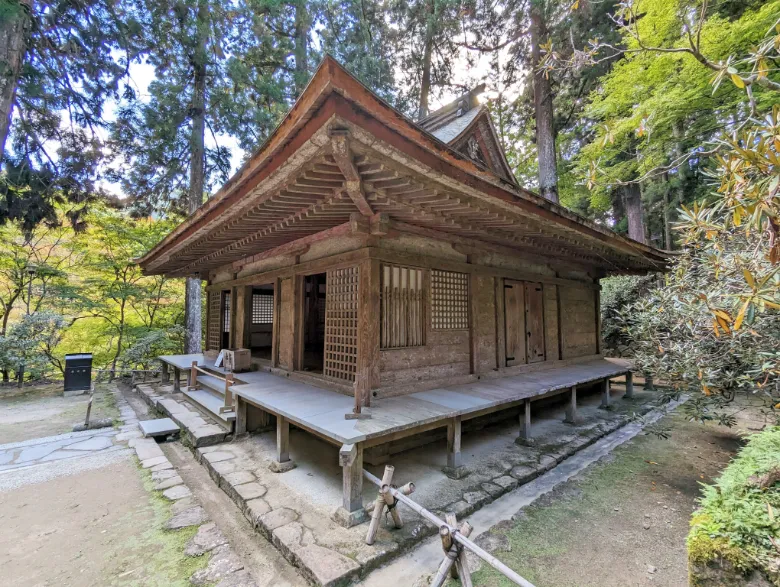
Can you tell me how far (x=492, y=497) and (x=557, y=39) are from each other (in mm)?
13757

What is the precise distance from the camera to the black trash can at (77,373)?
28.3 ft

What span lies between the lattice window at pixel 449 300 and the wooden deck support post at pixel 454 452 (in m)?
1.58

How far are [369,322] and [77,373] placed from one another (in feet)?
30.0

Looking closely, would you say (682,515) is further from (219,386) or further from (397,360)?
(219,386)

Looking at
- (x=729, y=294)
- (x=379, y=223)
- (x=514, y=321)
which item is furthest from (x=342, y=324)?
(x=729, y=294)

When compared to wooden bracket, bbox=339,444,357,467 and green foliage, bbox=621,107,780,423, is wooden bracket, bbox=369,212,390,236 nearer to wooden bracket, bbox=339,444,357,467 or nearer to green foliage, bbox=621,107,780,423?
wooden bracket, bbox=339,444,357,467

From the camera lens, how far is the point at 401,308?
16.0 feet

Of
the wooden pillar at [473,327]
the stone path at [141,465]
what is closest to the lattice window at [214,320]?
the stone path at [141,465]

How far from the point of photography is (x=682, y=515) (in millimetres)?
3445

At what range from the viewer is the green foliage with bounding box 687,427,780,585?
196 centimetres

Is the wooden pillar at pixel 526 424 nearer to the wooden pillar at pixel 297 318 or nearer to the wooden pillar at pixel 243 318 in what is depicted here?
the wooden pillar at pixel 297 318

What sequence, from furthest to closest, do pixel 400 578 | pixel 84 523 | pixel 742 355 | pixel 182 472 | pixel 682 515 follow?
1. pixel 182 472
2. pixel 742 355
3. pixel 682 515
4. pixel 84 523
5. pixel 400 578

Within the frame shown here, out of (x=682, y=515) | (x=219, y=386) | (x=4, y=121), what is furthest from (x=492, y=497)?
(x=4, y=121)

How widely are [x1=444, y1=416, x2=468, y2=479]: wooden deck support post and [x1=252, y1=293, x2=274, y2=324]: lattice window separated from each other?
21.6 ft
